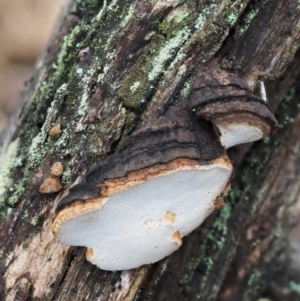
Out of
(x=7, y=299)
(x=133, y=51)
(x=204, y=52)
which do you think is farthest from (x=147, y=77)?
(x=7, y=299)

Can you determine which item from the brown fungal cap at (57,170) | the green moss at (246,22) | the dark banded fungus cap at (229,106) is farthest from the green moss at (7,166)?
the green moss at (246,22)

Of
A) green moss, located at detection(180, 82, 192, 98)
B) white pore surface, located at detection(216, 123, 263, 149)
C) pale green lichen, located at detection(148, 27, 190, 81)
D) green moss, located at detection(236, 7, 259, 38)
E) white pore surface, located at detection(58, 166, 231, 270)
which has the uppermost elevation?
green moss, located at detection(236, 7, 259, 38)

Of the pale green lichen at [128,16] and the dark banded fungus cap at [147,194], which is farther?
the pale green lichen at [128,16]

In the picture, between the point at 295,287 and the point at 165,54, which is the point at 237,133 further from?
the point at 295,287

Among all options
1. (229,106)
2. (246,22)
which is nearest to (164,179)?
(229,106)

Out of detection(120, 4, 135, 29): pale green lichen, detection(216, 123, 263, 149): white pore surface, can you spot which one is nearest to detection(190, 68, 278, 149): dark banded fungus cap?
detection(216, 123, 263, 149): white pore surface

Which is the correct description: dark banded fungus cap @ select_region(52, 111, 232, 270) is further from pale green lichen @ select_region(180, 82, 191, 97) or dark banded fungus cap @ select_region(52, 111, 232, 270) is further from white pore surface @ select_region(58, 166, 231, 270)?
pale green lichen @ select_region(180, 82, 191, 97)

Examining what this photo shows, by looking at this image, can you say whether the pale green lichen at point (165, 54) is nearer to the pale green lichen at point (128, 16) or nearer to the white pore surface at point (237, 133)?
the pale green lichen at point (128, 16)
